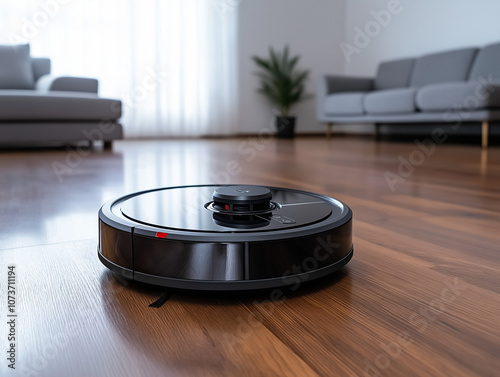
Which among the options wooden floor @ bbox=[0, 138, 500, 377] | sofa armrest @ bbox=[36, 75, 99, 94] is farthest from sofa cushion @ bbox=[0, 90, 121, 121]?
wooden floor @ bbox=[0, 138, 500, 377]

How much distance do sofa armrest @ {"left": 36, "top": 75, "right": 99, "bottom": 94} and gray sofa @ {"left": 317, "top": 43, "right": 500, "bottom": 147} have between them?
2118mm

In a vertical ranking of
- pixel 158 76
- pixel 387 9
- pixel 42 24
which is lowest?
pixel 158 76

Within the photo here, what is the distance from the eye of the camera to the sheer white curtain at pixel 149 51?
386 cm

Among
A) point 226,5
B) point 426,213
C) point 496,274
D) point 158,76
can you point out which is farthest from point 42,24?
point 496,274

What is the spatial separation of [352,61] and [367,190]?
470 centimetres

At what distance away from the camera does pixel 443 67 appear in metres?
3.85

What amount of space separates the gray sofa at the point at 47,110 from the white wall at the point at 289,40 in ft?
6.56

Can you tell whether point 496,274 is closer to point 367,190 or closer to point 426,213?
point 426,213

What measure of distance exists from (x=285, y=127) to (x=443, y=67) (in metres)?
1.61

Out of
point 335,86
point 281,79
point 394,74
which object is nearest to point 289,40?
point 281,79

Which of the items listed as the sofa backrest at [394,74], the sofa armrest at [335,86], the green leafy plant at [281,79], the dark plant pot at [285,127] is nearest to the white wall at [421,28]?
the sofa backrest at [394,74]

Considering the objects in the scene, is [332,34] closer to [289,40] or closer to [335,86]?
[289,40]

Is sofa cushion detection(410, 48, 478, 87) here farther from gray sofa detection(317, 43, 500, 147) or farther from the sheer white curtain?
the sheer white curtain

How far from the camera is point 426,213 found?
710 mm
